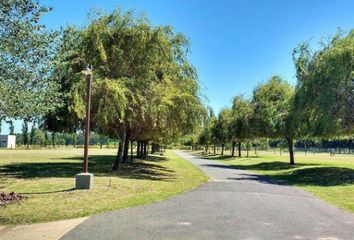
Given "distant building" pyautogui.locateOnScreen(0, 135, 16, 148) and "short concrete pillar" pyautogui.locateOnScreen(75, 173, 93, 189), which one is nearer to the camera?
"short concrete pillar" pyautogui.locateOnScreen(75, 173, 93, 189)

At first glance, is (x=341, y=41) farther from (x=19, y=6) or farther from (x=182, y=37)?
(x=19, y=6)

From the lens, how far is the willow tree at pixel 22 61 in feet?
38.4

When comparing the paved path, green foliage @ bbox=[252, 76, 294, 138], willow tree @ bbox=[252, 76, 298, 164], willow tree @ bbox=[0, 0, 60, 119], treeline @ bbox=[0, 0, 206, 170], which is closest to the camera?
the paved path

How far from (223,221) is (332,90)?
14334 mm

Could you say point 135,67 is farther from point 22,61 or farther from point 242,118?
point 242,118

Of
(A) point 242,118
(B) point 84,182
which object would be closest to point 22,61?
(B) point 84,182

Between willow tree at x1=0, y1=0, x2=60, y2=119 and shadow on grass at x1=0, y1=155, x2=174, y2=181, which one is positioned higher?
willow tree at x1=0, y1=0, x2=60, y2=119

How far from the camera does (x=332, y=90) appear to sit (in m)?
21.7

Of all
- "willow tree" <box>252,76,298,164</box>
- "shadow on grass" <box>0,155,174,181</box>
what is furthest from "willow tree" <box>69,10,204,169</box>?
"willow tree" <box>252,76,298,164</box>

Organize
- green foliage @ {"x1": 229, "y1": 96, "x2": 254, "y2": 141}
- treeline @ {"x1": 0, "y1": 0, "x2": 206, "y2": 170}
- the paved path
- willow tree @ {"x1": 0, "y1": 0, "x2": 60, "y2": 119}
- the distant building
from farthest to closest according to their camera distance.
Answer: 1. the distant building
2. green foliage @ {"x1": 229, "y1": 96, "x2": 254, "y2": 141}
3. treeline @ {"x1": 0, "y1": 0, "x2": 206, "y2": 170}
4. willow tree @ {"x1": 0, "y1": 0, "x2": 60, "y2": 119}
5. the paved path

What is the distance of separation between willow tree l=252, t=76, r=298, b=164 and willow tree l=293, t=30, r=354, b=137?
9.82 metres

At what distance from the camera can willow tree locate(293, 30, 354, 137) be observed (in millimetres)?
21438

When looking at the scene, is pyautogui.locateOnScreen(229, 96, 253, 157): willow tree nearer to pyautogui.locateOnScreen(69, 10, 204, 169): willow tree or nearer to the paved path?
pyautogui.locateOnScreen(69, 10, 204, 169): willow tree

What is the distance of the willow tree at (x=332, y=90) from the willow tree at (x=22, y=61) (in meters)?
14.2
